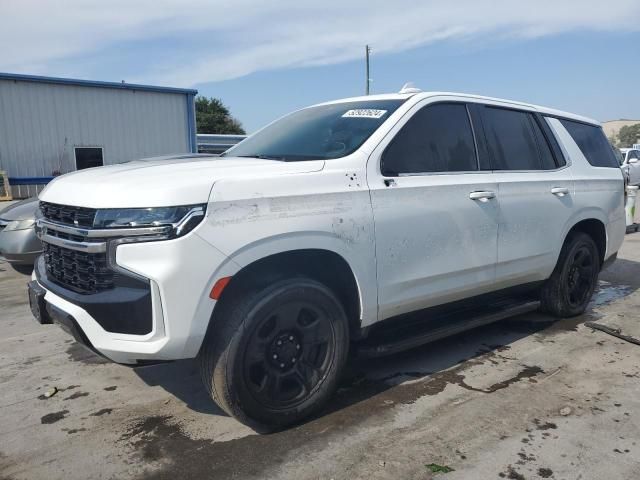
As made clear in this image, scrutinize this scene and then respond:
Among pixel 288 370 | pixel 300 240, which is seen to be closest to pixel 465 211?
pixel 300 240

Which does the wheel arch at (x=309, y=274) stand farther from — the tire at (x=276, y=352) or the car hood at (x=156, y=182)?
the car hood at (x=156, y=182)

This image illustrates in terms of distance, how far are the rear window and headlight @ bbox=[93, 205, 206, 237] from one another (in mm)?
3821

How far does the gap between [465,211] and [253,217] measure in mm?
1654

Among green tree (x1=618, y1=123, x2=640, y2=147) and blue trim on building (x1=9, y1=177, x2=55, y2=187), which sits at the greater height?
green tree (x1=618, y1=123, x2=640, y2=147)

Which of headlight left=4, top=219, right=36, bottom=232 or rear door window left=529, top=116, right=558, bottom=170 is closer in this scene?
rear door window left=529, top=116, right=558, bottom=170

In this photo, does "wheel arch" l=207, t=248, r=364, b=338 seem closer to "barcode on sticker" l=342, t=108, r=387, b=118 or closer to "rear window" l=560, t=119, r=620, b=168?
"barcode on sticker" l=342, t=108, r=387, b=118

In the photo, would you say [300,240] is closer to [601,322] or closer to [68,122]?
[601,322]

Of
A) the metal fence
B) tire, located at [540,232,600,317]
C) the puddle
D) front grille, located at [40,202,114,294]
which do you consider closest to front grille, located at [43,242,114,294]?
front grille, located at [40,202,114,294]

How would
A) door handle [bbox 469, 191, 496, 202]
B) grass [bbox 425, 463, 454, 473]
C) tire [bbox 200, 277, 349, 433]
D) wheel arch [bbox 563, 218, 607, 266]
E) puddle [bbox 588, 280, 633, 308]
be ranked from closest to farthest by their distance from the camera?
grass [bbox 425, 463, 454, 473] → tire [bbox 200, 277, 349, 433] → door handle [bbox 469, 191, 496, 202] → wheel arch [bbox 563, 218, 607, 266] → puddle [bbox 588, 280, 633, 308]

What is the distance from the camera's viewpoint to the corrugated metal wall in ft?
57.5

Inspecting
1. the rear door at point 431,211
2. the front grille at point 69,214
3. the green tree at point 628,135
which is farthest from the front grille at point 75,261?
the green tree at point 628,135

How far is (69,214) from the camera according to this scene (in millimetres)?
2816

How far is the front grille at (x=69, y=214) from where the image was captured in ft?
8.75

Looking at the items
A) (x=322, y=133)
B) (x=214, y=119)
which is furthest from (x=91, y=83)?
(x=214, y=119)
